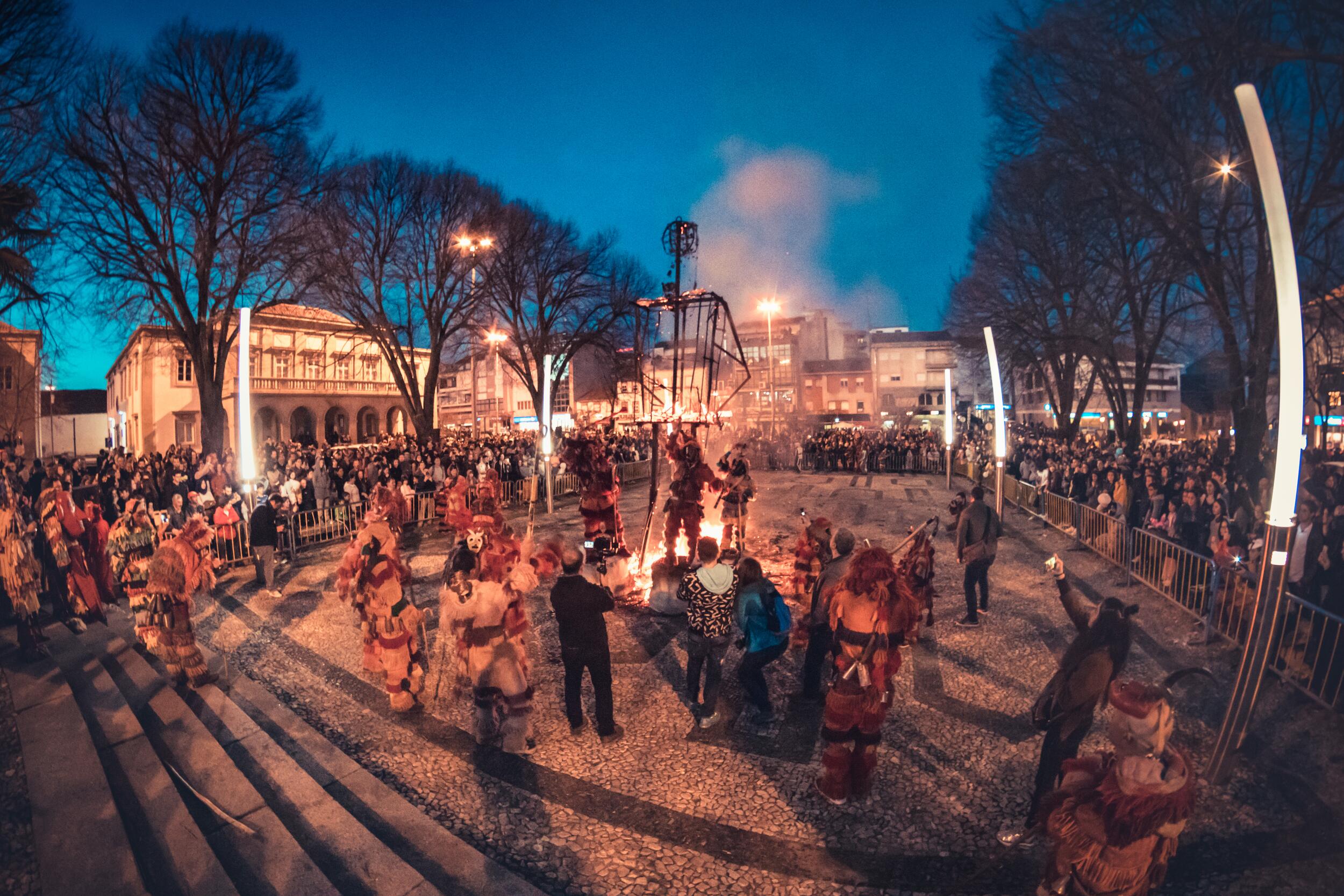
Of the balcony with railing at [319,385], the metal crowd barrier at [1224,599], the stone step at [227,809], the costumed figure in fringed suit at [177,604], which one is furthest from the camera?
the balcony with railing at [319,385]

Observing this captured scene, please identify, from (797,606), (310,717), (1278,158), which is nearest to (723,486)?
(797,606)

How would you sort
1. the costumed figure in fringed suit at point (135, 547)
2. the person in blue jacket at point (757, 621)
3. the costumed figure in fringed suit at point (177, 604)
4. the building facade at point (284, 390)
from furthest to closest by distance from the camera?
the building facade at point (284, 390) → the costumed figure in fringed suit at point (135, 547) → the costumed figure in fringed suit at point (177, 604) → the person in blue jacket at point (757, 621)

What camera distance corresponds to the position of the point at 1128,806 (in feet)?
10.3

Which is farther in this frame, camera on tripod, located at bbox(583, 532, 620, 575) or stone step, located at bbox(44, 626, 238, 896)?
camera on tripod, located at bbox(583, 532, 620, 575)

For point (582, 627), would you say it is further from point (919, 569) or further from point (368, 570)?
point (919, 569)

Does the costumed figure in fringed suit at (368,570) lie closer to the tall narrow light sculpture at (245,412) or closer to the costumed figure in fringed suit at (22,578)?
the tall narrow light sculpture at (245,412)

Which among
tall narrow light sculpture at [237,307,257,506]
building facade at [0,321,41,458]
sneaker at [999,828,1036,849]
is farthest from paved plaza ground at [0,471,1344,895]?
building facade at [0,321,41,458]

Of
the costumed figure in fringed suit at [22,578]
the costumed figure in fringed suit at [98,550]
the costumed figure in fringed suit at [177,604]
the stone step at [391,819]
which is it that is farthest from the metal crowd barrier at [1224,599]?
the costumed figure in fringed suit at [98,550]

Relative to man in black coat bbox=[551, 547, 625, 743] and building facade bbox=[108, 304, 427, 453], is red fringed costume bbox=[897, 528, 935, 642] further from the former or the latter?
building facade bbox=[108, 304, 427, 453]

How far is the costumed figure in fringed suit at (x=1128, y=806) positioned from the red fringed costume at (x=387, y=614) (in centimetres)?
520

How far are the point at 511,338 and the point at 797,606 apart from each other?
23.0 metres

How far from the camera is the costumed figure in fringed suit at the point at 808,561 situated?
780cm

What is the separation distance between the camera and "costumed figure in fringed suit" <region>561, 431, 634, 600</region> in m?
10.0

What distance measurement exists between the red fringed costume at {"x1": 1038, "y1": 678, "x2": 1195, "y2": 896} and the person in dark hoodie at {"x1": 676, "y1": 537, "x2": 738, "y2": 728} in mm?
2860
